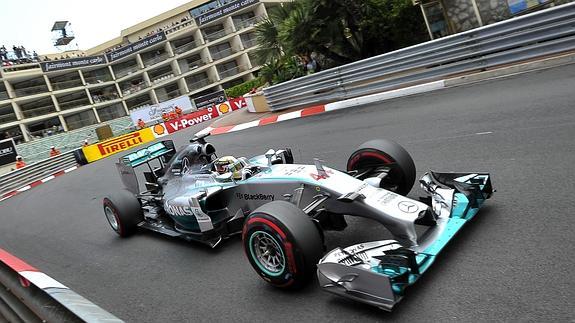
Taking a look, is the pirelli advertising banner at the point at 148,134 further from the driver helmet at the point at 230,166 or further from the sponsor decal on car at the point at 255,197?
the sponsor decal on car at the point at 255,197

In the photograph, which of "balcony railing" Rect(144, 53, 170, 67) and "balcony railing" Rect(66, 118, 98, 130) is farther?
"balcony railing" Rect(144, 53, 170, 67)

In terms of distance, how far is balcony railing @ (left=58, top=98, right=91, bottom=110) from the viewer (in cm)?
5000

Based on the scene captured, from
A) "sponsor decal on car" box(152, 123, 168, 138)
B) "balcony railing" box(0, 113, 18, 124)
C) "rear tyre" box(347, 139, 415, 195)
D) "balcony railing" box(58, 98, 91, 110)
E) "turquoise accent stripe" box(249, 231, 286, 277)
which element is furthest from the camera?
"balcony railing" box(58, 98, 91, 110)

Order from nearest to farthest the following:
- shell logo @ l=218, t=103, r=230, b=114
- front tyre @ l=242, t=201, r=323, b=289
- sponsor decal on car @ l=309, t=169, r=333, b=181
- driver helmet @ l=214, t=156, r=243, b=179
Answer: front tyre @ l=242, t=201, r=323, b=289 < sponsor decal on car @ l=309, t=169, r=333, b=181 < driver helmet @ l=214, t=156, r=243, b=179 < shell logo @ l=218, t=103, r=230, b=114

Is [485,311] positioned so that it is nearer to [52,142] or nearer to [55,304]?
[55,304]

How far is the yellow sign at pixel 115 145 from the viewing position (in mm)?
22672

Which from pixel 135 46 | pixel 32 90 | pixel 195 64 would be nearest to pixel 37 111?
pixel 32 90

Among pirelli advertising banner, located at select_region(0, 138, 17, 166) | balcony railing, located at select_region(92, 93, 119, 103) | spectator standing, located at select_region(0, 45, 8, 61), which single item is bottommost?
pirelli advertising banner, located at select_region(0, 138, 17, 166)

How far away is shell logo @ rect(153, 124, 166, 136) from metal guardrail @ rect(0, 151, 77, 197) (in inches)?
173

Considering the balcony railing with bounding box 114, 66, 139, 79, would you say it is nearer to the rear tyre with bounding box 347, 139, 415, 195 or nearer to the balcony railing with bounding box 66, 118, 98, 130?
the balcony railing with bounding box 66, 118, 98, 130

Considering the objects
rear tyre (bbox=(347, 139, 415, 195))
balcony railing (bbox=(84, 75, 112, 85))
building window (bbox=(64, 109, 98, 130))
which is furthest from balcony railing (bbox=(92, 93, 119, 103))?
rear tyre (bbox=(347, 139, 415, 195))

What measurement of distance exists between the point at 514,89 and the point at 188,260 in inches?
249

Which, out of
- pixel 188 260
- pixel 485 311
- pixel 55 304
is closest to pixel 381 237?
pixel 485 311

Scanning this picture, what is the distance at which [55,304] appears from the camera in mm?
3416
